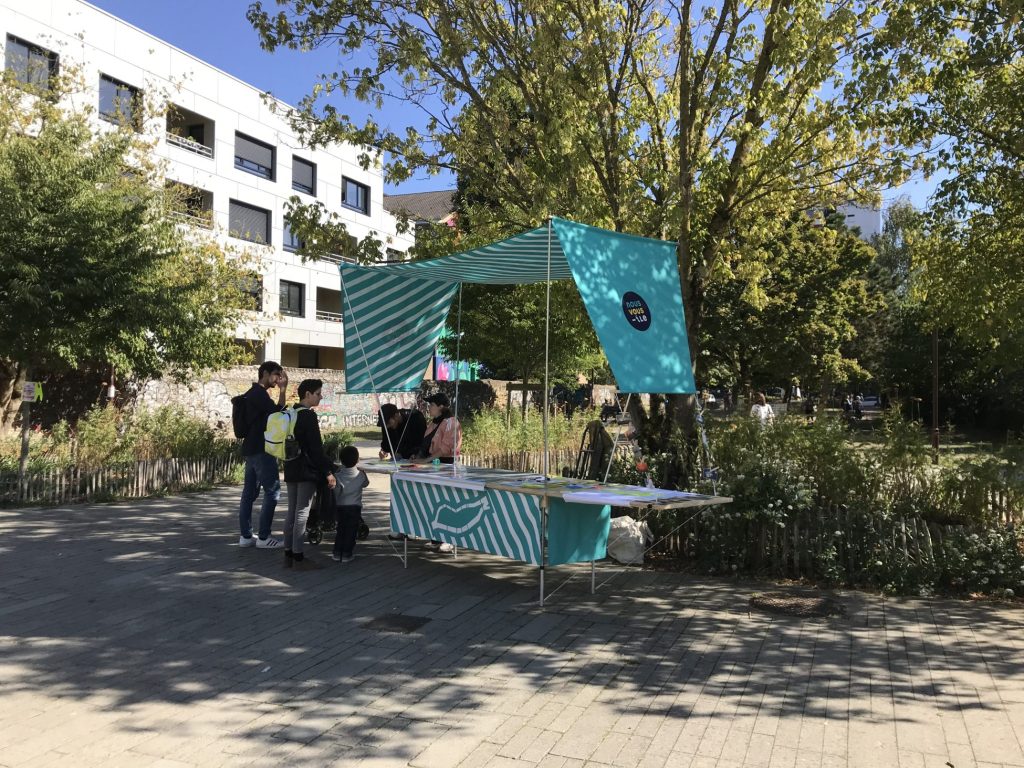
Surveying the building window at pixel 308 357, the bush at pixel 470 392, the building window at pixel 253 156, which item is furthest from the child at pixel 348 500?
the building window at pixel 308 357

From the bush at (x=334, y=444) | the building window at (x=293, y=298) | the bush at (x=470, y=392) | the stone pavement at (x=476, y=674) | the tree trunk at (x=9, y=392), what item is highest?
the building window at (x=293, y=298)

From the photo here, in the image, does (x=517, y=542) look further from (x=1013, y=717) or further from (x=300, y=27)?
(x=300, y=27)

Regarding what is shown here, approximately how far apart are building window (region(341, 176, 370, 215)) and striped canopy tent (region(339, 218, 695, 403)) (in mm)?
31291

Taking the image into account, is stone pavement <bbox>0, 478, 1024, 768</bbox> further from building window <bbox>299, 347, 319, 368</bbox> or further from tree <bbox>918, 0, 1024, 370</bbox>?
building window <bbox>299, 347, 319, 368</bbox>

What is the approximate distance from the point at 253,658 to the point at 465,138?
25.9 feet

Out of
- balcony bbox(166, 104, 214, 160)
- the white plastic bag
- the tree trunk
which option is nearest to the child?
the white plastic bag

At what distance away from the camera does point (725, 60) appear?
9188mm

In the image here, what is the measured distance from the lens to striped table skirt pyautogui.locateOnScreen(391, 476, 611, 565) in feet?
22.0

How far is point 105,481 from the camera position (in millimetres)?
11875

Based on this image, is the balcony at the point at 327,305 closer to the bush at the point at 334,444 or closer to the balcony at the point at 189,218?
the balcony at the point at 189,218

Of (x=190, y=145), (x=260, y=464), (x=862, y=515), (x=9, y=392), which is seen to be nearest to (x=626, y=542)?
(x=862, y=515)

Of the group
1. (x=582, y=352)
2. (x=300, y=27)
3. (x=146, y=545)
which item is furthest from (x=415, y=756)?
(x=582, y=352)

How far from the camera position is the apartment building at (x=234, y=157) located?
24.0 meters

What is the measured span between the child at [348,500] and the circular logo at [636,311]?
3.24m
